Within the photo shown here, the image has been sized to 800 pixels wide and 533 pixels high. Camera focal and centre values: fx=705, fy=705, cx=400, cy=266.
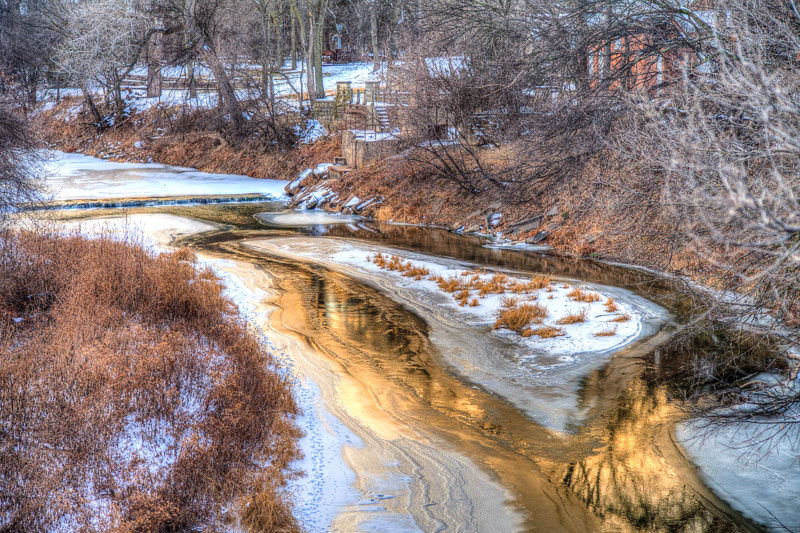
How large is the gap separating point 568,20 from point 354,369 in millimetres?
10526

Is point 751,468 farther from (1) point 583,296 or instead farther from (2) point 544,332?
(1) point 583,296

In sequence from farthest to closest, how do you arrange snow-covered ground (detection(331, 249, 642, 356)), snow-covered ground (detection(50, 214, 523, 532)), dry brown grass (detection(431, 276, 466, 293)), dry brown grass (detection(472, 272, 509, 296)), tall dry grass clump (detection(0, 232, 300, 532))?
dry brown grass (detection(431, 276, 466, 293)) → dry brown grass (detection(472, 272, 509, 296)) → snow-covered ground (detection(331, 249, 642, 356)) → snow-covered ground (detection(50, 214, 523, 532)) → tall dry grass clump (detection(0, 232, 300, 532))

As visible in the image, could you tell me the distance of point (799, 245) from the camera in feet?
15.4

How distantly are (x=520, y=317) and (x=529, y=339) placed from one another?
0.75 metres

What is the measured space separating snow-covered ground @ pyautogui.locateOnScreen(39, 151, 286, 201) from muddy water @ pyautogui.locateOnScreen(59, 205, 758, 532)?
19.0 meters

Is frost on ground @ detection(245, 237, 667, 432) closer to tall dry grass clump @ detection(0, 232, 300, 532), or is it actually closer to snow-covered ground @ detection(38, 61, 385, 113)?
tall dry grass clump @ detection(0, 232, 300, 532)

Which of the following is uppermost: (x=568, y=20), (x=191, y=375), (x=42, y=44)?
(x=42, y=44)

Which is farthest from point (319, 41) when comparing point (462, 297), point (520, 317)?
point (520, 317)

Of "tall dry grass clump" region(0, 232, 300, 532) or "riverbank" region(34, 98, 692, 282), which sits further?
"riverbank" region(34, 98, 692, 282)

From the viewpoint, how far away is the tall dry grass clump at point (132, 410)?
619cm

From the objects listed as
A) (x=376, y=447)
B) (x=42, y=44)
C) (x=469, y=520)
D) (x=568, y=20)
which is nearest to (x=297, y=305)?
(x=376, y=447)

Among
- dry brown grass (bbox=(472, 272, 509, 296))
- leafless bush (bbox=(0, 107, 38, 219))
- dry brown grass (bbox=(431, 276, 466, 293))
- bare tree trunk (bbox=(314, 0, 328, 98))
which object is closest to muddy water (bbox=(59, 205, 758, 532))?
dry brown grass (bbox=(431, 276, 466, 293))

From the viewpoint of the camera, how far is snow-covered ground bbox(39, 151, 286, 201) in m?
30.7

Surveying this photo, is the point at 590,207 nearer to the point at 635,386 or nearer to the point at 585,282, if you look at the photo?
the point at 585,282
